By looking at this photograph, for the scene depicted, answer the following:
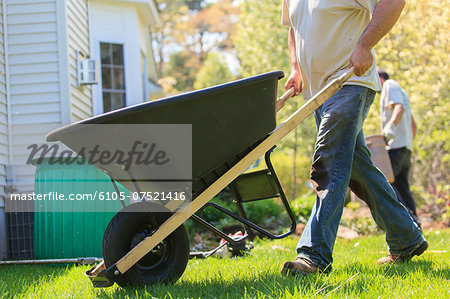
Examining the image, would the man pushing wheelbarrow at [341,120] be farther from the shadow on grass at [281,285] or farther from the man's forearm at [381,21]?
the shadow on grass at [281,285]

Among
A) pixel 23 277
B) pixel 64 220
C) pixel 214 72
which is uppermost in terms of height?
pixel 214 72

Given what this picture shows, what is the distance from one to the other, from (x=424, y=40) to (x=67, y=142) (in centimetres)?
626

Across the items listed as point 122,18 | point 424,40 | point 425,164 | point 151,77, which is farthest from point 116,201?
point 151,77

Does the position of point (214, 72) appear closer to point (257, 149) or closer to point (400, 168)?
point (400, 168)

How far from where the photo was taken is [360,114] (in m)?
2.34

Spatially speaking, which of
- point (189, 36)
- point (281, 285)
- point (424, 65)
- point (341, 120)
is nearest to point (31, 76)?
point (341, 120)

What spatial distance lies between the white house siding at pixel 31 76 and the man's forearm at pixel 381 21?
10.5ft

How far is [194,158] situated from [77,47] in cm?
359

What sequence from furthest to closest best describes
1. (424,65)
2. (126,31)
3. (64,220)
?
(126,31) < (424,65) < (64,220)

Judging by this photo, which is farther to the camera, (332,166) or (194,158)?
(332,166)

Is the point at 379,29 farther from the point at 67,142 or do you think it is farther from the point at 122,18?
the point at 122,18

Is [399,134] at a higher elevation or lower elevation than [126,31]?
lower

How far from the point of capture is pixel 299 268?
2.15 meters

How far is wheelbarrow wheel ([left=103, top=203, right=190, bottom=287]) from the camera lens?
2.05 metres
